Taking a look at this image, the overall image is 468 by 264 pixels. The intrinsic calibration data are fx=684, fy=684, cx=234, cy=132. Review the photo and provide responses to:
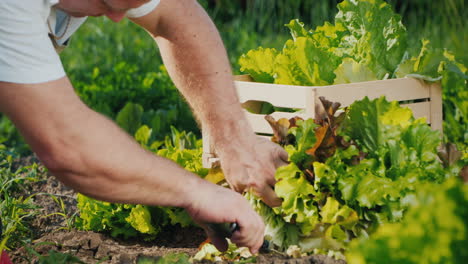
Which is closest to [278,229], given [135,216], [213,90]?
[213,90]

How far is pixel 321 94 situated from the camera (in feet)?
9.40

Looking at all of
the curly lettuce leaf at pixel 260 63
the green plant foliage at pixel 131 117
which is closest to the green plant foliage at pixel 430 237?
the curly lettuce leaf at pixel 260 63

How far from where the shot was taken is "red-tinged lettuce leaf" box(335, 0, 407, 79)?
3211 mm

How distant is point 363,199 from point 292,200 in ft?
0.90

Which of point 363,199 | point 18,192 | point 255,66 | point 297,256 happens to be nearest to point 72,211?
point 18,192

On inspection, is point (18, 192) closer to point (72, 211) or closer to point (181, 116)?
point (72, 211)

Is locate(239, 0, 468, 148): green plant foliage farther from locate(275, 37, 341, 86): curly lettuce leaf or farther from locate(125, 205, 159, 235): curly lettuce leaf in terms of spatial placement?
locate(125, 205, 159, 235): curly lettuce leaf

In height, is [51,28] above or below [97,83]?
above

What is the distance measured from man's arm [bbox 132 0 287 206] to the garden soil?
0.35 meters

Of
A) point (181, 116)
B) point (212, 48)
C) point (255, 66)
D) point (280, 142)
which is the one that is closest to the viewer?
point (280, 142)

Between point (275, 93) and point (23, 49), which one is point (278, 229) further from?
point (23, 49)

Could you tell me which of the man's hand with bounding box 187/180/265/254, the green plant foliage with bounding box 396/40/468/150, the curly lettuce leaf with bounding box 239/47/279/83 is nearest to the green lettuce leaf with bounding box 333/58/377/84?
the green plant foliage with bounding box 396/40/468/150

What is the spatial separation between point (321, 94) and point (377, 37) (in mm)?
546

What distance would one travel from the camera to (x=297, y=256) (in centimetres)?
264
